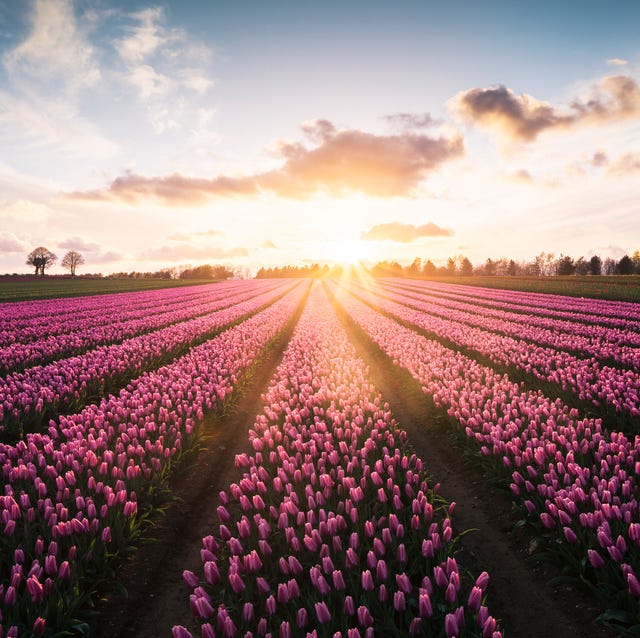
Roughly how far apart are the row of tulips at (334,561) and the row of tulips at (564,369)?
414 centimetres

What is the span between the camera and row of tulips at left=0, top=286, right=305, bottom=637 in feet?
10.6

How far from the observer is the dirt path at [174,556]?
3617mm

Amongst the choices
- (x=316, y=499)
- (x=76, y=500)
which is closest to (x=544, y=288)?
(x=316, y=499)

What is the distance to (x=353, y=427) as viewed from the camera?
6.20 metres

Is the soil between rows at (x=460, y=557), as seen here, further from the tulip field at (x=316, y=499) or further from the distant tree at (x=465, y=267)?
the distant tree at (x=465, y=267)

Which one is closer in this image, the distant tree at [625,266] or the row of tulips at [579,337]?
the row of tulips at [579,337]

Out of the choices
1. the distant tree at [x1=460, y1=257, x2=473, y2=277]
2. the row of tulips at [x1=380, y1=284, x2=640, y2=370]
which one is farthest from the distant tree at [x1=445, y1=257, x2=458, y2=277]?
the row of tulips at [x1=380, y1=284, x2=640, y2=370]

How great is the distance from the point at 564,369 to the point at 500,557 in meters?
6.64

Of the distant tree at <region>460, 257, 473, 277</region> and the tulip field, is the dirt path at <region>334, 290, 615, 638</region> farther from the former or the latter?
the distant tree at <region>460, 257, 473, 277</region>

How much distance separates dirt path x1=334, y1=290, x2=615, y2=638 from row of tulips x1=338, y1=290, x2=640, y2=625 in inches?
11.0

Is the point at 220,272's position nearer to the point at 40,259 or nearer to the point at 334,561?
the point at 40,259

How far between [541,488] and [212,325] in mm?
16647

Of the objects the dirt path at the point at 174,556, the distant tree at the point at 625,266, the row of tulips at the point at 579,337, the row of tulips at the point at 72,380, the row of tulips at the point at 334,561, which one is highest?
the distant tree at the point at 625,266

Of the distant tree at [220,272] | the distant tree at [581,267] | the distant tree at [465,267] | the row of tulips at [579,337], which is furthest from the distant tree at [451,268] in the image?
the row of tulips at [579,337]
